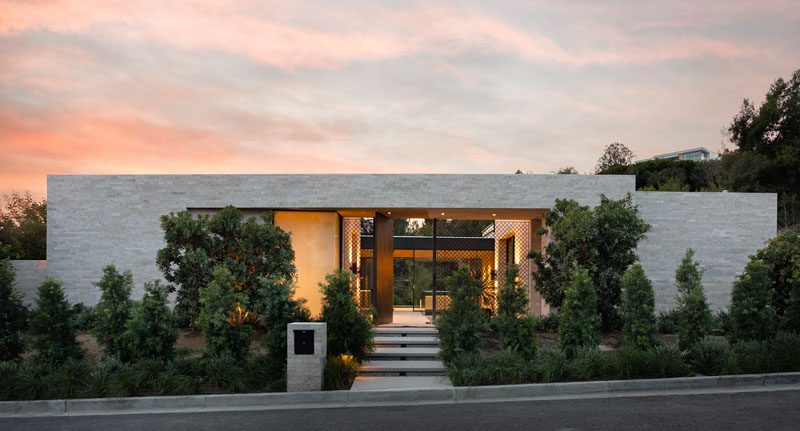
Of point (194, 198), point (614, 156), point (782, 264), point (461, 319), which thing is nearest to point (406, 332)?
point (461, 319)

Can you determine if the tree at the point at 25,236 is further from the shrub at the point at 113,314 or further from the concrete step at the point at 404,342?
the concrete step at the point at 404,342

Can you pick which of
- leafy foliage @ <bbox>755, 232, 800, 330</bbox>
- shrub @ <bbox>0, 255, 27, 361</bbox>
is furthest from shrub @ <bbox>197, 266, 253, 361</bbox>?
leafy foliage @ <bbox>755, 232, 800, 330</bbox>

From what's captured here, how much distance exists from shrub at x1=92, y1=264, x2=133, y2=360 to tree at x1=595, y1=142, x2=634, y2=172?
48.7m

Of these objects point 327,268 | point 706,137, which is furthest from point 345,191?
point 706,137

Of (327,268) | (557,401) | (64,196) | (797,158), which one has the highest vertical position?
(797,158)

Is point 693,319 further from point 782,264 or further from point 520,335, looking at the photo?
point 782,264

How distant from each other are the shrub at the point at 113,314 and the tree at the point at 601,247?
870cm

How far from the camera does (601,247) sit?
14.1 m

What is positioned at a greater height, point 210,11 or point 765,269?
point 210,11

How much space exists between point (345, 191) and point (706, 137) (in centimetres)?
2722

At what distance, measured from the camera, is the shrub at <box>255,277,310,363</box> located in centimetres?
1038

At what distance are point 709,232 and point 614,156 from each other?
41072mm

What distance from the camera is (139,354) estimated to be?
410 inches

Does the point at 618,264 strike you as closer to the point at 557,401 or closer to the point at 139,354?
the point at 557,401
